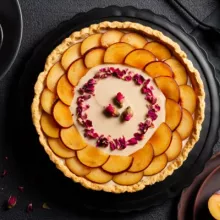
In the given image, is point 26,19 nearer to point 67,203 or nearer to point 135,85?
point 135,85

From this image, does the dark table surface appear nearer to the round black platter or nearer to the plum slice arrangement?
the round black platter

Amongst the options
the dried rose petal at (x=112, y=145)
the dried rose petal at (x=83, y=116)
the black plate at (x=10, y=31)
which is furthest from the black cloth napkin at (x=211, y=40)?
the black plate at (x=10, y=31)

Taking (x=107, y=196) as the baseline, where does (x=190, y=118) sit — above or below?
above

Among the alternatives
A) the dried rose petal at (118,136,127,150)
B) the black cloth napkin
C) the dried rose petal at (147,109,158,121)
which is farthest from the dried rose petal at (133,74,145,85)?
the black cloth napkin

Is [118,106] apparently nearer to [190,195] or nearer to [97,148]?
[97,148]

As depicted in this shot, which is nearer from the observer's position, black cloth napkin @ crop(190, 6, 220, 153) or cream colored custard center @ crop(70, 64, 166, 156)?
cream colored custard center @ crop(70, 64, 166, 156)

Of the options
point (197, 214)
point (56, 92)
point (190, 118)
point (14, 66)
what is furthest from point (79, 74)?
point (197, 214)
